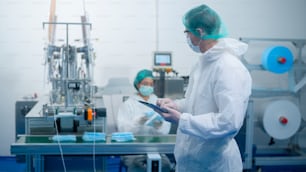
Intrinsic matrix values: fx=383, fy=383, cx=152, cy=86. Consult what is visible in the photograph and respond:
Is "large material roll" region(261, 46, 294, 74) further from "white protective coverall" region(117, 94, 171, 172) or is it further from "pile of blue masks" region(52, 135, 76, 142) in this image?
"pile of blue masks" region(52, 135, 76, 142)

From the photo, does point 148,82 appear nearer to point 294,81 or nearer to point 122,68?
point 122,68

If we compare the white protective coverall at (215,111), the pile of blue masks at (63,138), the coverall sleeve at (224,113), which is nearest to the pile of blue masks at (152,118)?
the pile of blue masks at (63,138)

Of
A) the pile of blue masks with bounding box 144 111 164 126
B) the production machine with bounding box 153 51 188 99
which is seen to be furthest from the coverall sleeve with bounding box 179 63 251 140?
the production machine with bounding box 153 51 188 99

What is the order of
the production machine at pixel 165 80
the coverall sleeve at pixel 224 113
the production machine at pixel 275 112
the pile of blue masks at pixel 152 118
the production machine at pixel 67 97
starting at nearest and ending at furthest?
the coverall sleeve at pixel 224 113
the production machine at pixel 67 97
the pile of blue masks at pixel 152 118
the production machine at pixel 165 80
the production machine at pixel 275 112

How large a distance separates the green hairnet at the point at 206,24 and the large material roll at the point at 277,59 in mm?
1968

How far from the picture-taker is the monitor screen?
3.50 meters

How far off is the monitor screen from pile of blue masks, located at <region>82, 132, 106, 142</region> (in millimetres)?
1259

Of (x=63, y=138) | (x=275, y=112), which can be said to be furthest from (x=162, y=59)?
(x=63, y=138)

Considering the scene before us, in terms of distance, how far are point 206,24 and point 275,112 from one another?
219 cm

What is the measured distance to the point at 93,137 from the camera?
234cm

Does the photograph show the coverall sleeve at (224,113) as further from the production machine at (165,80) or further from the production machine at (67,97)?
the production machine at (165,80)

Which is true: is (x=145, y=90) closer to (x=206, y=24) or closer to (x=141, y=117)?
(x=141, y=117)

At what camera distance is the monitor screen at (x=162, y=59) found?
138 inches

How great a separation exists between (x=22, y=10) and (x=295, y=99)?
3101 mm
